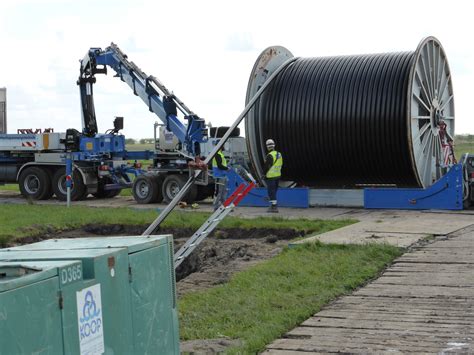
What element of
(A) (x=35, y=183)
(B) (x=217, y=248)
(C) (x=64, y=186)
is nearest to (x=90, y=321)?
(B) (x=217, y=248)

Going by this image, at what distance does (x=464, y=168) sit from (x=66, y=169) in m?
10.5

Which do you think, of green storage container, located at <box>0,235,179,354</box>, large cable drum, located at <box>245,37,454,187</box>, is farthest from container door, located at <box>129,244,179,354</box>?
large cable drum, located at <box>245,37,454,187</box>

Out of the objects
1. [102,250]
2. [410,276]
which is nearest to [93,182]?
[410,276]

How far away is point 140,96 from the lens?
78.0ft

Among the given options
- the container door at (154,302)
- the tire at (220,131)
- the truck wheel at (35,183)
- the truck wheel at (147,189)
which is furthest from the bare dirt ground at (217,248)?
the truck wheel at (35,183)

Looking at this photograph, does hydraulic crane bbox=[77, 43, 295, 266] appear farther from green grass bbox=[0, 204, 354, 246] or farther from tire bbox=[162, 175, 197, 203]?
green grass bbox=[0, 204, 354, 246]

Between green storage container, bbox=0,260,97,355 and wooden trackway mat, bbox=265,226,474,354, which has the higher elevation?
green storage container, bbox=0,260,97,355

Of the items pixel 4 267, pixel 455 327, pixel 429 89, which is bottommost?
pixel 455 327

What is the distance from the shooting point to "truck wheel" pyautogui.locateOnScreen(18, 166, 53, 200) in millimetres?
24297

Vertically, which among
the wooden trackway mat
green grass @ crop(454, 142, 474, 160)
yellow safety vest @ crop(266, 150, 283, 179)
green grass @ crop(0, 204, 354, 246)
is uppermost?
green grass @ crop(454, 142, 474, 160)

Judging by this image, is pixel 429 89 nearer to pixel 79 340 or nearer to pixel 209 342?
pixel 209 342

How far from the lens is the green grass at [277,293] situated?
7.91 m

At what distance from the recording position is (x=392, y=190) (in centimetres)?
1925

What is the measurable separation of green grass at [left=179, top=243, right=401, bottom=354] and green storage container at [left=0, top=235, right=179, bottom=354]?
1188 mm
